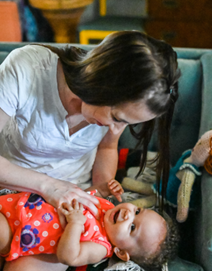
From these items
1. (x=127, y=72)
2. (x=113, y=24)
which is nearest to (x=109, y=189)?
(x=127, y=72)

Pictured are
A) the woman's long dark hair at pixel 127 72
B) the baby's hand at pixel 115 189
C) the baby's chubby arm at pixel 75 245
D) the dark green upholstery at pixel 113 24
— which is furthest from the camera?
the dark green upholstery at pixel 113 24

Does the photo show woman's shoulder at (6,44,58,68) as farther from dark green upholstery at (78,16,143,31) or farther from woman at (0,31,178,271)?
dark green upholstery at (78,16,143,31)

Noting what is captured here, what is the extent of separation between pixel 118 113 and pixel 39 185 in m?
0.38

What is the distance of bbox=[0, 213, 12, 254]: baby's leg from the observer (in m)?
0.88

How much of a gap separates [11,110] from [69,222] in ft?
1.27

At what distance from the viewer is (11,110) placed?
86cm

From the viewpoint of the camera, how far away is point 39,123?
93 cm

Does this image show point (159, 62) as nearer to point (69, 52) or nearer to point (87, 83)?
point (87, 83)

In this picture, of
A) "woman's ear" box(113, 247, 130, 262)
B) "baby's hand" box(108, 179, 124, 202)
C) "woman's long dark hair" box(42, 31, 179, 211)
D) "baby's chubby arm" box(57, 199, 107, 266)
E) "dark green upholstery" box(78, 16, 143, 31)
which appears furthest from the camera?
"dark green upholstery" box(78, 16, 143, 31)

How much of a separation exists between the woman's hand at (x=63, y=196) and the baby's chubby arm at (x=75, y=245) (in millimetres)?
18

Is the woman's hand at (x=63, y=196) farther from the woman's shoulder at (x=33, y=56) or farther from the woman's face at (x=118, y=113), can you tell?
the woman's shoulder at (x=33, y=56)

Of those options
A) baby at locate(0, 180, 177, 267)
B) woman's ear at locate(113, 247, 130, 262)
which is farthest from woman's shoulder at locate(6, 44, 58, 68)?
woman's ear at locate(113, 247, 130, 262)

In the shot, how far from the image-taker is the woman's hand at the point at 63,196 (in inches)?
36.4

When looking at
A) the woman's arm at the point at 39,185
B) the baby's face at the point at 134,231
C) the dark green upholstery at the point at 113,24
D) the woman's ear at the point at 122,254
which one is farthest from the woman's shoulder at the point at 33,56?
the dark green upholstery at the point at 113,24
